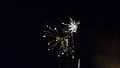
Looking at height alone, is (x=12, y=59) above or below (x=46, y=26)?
below

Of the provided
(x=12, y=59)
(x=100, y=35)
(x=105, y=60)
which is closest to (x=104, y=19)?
(x=100, y=35)

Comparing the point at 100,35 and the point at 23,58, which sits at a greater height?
the point at 100,35

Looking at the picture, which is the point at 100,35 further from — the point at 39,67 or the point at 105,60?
the point at 39,67

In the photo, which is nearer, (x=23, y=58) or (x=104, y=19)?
(x=104, y=19)

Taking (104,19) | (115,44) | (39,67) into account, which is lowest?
(39,67)

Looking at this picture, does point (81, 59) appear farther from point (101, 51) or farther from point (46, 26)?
point (46, 26)

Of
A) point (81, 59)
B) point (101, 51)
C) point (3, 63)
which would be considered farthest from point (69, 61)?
point (3, 63)

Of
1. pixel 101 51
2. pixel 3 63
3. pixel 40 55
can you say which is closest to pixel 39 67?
pixel 40 55

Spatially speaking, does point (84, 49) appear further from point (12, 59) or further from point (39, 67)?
point (12, 59)

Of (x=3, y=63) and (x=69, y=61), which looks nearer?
(x=69, y=61)
